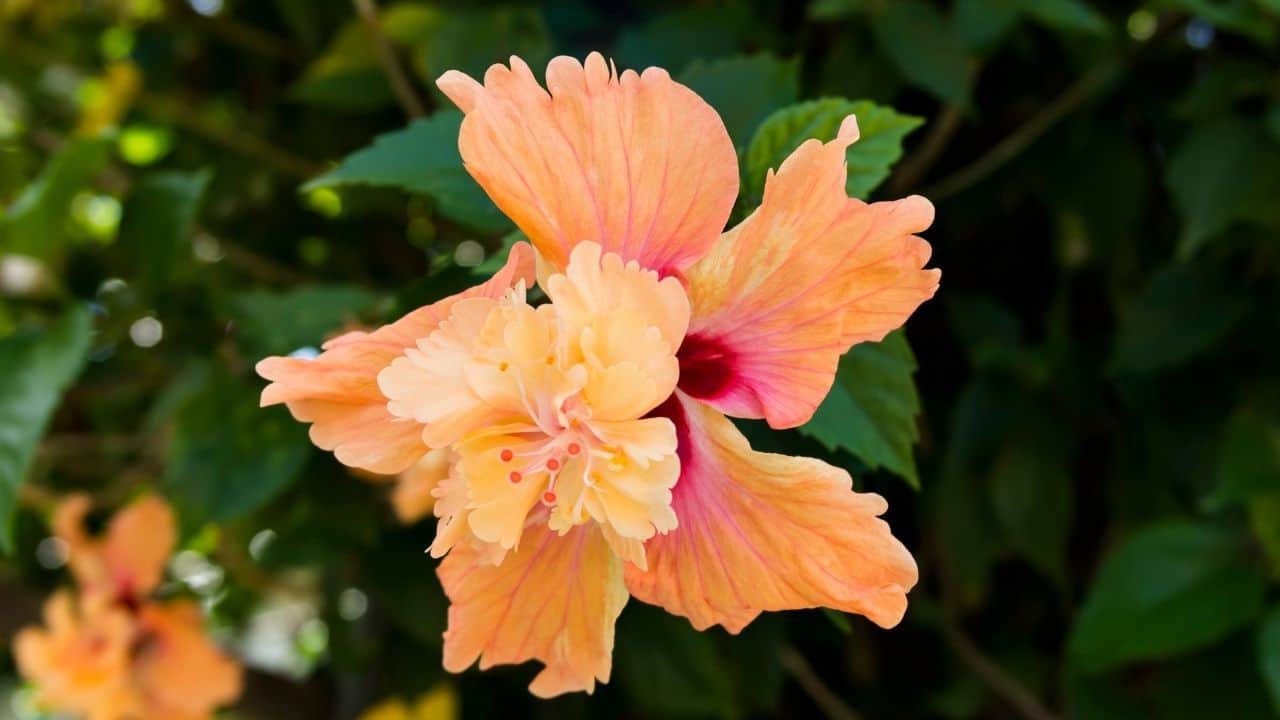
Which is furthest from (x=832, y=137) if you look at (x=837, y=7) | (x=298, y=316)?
(x=298, y=316)

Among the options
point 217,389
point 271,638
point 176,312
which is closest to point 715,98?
point 217,389

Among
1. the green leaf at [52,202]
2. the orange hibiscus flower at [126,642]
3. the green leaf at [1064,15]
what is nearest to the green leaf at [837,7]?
the green leaf at [1064,15]

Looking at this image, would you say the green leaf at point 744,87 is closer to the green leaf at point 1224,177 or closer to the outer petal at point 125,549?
the green leaf at point 1224,177

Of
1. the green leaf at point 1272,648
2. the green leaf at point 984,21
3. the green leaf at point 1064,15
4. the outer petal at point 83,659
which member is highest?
the green leaf at point 1064,15

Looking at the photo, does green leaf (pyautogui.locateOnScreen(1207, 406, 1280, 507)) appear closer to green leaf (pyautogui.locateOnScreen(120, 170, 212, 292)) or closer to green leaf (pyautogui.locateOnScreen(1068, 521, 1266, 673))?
green leaf (pyautogui.locateOnScreen(1068, 521, 1266, 673))

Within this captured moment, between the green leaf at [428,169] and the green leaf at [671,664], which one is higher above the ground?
the green leaf at [428,169]
